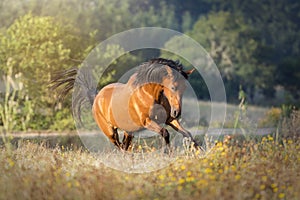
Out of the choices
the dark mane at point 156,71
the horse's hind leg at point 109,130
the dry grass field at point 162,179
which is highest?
the dark mane at point 156,71

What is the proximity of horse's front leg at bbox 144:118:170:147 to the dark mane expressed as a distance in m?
0.51

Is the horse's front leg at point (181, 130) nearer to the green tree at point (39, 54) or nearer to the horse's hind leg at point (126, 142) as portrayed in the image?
the horse's hind leg at point (126, 142)

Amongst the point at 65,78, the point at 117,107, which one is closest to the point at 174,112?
the point at 117,107

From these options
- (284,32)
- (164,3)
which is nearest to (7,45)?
(284,32)

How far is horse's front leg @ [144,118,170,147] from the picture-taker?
774 cm

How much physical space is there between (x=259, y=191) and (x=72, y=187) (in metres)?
1.76

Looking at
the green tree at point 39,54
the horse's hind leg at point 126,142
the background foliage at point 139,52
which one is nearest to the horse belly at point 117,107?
the horse's hind leg at point 126,142

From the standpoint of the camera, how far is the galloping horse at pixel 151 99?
25.0 feet

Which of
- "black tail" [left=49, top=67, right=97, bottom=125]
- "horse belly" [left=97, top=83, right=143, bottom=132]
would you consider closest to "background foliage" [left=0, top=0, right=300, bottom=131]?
"black tail" [left=49, top=67, right=97, bottom=125]

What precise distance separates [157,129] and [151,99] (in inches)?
15.7

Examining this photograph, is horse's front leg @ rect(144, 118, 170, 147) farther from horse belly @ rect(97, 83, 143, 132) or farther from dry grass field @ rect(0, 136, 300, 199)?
dry grass field @ rect(0, 136, 300, 199)

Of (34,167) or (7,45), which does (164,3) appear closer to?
(7,45)

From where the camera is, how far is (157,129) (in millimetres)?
7777

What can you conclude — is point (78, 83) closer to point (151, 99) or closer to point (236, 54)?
point (151, 99)
